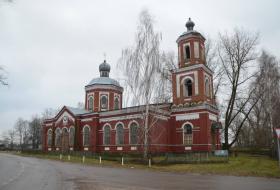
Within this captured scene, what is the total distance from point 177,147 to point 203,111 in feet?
18.7

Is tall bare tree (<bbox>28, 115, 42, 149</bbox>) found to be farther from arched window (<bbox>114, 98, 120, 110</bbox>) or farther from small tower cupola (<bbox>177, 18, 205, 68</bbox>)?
small tower cupola (<bbox>177, 18, 205, 68</bbox>)

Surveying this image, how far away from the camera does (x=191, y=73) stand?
3403cm

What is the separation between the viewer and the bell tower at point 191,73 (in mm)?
33312

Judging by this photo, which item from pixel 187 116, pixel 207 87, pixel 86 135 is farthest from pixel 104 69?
pixel 187 116

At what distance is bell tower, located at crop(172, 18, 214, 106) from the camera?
3331 centimetres

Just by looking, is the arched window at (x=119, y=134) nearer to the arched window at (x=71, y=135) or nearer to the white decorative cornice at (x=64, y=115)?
the arched window at (x=71, y=135)

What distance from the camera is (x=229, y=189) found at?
11.6 m

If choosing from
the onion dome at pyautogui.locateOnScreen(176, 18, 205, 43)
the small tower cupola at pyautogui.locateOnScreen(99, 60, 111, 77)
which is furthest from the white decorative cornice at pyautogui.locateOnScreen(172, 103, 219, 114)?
the small tower cupola at pyautogui.locateOnScreen(99, 60, 111, 77)

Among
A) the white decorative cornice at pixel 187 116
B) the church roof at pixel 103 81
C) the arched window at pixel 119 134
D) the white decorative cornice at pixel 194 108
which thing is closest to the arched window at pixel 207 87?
the white decorative cornice at pixel 194 108

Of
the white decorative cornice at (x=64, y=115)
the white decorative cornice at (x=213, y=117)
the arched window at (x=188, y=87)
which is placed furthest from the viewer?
the white decorative cornice at (x=64, y=115)

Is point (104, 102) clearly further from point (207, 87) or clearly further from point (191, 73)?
point (207, 87)

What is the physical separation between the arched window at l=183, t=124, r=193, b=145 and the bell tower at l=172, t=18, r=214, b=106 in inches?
112

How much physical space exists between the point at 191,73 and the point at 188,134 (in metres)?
7.45

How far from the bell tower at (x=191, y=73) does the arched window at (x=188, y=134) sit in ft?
9.31
